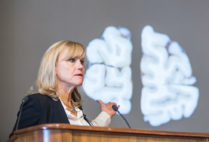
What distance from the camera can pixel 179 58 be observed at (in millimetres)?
3338

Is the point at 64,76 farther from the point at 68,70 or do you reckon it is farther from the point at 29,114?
the point at 29,114

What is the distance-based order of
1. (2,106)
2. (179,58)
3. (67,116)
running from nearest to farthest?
(67,116) < (2,106) < (179,58)

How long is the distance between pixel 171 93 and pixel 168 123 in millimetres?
225

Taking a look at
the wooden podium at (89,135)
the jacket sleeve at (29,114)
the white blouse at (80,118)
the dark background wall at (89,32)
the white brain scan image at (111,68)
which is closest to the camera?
the wooden podium at (89,135)

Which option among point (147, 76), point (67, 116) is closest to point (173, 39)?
point (147, 76)

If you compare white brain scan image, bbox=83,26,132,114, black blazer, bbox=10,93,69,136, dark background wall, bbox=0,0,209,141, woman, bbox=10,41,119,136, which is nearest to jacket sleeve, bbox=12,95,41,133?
black blazer, bbox=10,93,69,136

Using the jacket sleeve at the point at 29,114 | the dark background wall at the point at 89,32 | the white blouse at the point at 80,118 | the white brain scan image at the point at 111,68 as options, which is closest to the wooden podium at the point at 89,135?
the jacket sleeve at the point at 29,114

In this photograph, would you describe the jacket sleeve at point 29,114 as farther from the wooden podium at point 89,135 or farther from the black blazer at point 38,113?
the wooden podium at point 89,135

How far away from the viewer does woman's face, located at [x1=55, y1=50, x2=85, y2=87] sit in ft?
7.12

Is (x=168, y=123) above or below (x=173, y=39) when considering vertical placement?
below

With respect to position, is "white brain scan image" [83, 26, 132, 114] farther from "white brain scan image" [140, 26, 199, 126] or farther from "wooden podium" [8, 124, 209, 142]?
"wooden podium" [8, 124, 209, 142]

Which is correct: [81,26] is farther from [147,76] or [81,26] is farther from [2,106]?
[2,106]

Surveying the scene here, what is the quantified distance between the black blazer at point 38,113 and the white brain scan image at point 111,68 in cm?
116

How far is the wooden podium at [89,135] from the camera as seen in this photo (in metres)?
1.52
